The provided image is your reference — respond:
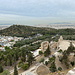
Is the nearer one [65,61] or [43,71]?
[43,71]

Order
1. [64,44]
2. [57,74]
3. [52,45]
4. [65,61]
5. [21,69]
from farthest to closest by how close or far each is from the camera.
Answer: [52,45] < [64,44] < [21,69] < [65,61] < [57,74]

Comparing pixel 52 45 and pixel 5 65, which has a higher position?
pixel 52 45

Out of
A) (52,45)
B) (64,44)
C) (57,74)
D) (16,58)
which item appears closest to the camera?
(57,74)

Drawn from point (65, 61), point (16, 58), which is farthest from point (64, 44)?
point (16, 58)

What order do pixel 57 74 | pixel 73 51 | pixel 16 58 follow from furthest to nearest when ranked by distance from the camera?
pixel 16 58 → pixel 73 51 → pixel 57 74

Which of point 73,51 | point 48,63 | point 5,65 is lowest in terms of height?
point 5,65

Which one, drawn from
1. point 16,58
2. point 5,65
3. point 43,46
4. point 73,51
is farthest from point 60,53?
point 5,65

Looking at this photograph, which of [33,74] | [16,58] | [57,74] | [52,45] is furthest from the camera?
[52,45]

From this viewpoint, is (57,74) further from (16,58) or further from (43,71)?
(16,58)

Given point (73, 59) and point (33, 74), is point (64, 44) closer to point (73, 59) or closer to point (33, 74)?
point (73, 59)
